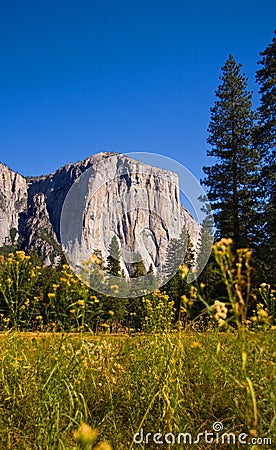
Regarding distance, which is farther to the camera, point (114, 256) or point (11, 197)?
point (11, 197)

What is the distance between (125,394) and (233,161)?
16.2 m

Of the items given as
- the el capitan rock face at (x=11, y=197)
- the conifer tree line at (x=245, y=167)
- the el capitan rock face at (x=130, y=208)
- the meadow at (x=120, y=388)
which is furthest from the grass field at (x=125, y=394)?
the el capitan rock face at (x=11, y=197)

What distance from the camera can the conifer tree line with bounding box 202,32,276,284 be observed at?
15305 millimetres

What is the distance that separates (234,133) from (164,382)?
675 inches

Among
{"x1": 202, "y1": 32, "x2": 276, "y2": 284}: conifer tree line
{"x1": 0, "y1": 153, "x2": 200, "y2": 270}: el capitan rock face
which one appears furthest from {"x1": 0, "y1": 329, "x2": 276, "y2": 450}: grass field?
{"x1": 202, "y1": 32, "x2": 276, "y2": 284}: conifer tree line

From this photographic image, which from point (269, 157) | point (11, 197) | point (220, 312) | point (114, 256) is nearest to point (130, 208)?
point (114, 256)

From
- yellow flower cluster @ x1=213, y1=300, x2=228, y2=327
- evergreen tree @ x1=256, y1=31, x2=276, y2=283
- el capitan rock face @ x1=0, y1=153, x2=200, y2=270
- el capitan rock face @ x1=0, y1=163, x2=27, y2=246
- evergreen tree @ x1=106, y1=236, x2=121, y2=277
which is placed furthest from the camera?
el capitan rock face @ x1=0, y1=163, x2=27, y2=246

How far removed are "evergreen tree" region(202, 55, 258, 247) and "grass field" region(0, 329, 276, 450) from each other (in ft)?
45.9

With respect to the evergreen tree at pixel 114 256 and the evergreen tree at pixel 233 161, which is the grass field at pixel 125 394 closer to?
the evergreen tree at pixel 114 256

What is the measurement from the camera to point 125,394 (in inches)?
119

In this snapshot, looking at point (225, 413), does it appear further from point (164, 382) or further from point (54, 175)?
point (54, 175)

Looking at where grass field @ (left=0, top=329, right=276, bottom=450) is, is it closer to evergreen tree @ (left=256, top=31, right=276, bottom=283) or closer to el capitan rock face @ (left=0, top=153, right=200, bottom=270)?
el capitan rock face @ (left=0, top=153, right=200, bottom=270)

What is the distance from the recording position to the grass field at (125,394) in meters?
2.21

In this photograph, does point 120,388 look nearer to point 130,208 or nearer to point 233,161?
point 130,208
